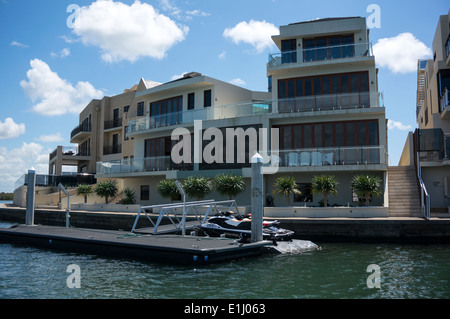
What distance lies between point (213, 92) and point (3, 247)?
17528 millimetres

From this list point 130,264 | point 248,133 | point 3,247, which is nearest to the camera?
point 130,264

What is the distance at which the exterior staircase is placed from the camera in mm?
22047

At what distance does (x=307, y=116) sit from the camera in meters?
26.9

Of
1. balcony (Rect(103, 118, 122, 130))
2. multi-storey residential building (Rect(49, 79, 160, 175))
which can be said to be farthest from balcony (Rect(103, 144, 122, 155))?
balcony (Rect(103, 118, 122, 130))

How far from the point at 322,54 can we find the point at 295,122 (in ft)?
15.8

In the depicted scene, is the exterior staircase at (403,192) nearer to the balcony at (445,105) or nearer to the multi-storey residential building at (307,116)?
the multi-storey residential building at (307,116)

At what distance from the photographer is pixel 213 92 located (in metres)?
31.5

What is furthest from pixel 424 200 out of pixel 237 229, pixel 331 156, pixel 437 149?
pixel 237 229

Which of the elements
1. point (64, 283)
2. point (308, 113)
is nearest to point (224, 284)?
point (64, 283)

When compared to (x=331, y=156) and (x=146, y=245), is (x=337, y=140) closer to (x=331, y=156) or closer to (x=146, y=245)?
(x=331, y=156)

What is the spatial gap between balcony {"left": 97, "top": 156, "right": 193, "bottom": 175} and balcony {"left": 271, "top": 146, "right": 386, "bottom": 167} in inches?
307

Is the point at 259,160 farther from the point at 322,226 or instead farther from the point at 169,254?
the point at 322,226

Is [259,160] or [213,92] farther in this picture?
[213,92]

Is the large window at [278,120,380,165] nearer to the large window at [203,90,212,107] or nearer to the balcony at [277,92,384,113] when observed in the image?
the balcony at [277,92,384,113]
